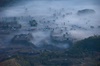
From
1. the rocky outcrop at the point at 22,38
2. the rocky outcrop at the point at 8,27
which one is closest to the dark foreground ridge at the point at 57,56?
the rocky outcrop at the point at 22,38

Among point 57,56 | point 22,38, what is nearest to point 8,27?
point 22,38

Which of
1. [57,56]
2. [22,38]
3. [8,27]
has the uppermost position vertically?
[8,27]

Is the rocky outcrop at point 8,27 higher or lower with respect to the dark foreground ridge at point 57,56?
higher

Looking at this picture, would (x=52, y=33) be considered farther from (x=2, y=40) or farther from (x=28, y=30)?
(x=2, y=40)

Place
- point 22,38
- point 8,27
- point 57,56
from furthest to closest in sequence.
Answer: point 8,27, point 22,38, point 57,56

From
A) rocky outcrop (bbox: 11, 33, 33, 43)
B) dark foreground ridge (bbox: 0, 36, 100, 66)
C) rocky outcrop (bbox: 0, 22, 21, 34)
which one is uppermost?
rocky outcrop (bbox: 0, 22, 21, 34)

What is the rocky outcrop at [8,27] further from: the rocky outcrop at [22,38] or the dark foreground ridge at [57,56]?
the dark foreground ridge at [57,56]

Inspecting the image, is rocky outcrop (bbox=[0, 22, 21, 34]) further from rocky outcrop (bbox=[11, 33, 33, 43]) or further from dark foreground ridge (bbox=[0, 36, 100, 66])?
dark foreground ridge (bbox=[0, 36, 100, 66])

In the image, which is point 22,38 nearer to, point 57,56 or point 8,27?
point 8,27

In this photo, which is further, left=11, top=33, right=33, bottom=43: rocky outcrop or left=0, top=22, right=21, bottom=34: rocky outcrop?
left=0, top=22, right=21, bottom=34: rocky outcrop

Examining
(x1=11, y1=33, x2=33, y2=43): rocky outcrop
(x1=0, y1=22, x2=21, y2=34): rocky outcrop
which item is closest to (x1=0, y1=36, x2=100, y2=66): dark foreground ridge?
(x1=11, y1=33, x2=33, y2=43): rocky outcrop

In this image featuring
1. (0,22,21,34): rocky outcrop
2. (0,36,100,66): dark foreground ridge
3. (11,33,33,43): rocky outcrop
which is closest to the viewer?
(0,36,100,66): dark foreground ridge
